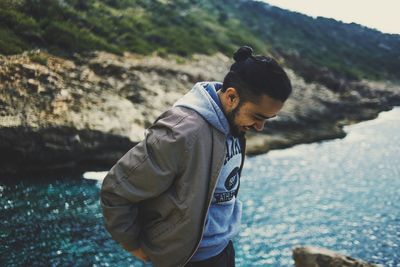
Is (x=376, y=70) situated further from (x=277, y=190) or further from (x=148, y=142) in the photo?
(x=148, y=142)

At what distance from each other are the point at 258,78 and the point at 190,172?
0.77 m

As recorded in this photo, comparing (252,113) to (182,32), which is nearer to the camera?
(252,113)

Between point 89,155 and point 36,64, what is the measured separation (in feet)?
18.1

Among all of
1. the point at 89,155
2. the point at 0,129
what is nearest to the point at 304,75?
the point at 89,155

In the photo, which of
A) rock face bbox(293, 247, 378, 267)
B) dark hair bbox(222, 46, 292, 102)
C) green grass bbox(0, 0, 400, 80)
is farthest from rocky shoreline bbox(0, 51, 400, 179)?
dark hair bbox(222, 46, 292, 102)

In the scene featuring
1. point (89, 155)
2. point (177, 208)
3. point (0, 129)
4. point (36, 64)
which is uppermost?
point (177, 208)

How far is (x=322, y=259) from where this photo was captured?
8562 mm

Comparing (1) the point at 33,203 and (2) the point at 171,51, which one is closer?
(1) the point at 33,203

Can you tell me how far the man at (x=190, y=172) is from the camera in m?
2.54

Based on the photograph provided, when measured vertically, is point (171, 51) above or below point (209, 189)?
below

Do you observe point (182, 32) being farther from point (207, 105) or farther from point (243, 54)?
point (207, 105)

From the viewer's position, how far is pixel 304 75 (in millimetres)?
48062

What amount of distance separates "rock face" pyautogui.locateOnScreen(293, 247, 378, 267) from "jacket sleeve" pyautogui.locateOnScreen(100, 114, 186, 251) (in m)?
6.75

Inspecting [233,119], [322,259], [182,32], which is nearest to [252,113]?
[233,119]
